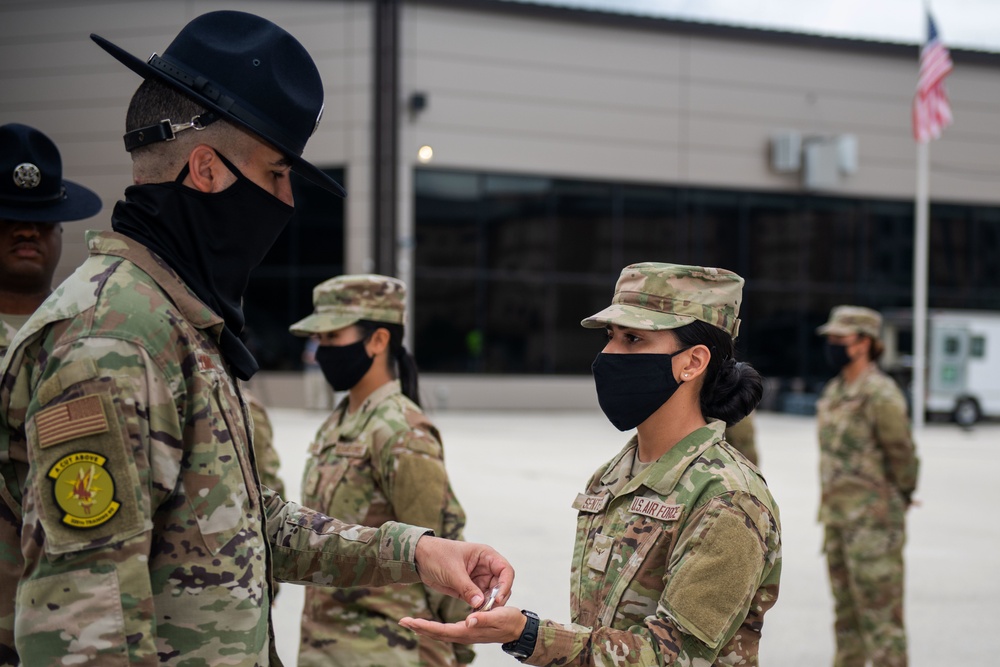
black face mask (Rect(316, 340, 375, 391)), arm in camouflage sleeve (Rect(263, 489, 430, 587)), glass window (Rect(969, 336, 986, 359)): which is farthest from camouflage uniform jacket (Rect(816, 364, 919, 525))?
glass window (Rect(969, 336, 986, 359))

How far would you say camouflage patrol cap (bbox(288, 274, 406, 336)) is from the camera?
3914 millimetres

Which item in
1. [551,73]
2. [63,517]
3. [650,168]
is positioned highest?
[551,73]

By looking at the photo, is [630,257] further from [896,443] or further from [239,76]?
[239,76]

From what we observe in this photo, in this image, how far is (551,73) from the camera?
25062mm

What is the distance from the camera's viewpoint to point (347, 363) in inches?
152

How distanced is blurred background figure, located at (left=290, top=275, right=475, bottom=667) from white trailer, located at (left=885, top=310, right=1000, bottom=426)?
22285 mm

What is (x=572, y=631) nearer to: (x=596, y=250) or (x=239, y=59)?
(x=239, y=59)

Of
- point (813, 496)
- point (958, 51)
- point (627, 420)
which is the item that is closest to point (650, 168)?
point (958, 51)

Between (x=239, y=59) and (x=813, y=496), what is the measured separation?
36.0 ft

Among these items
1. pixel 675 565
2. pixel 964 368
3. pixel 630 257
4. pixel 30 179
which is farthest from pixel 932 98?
pixel 675 565

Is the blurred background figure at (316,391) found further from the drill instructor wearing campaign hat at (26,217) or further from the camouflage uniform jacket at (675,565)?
the camouflage uniform jacket at (675,565)

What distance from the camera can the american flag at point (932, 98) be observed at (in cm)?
1858

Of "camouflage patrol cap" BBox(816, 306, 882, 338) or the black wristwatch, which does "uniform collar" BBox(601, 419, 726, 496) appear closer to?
the black wristwatch

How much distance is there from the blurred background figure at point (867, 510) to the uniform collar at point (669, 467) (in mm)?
3593
